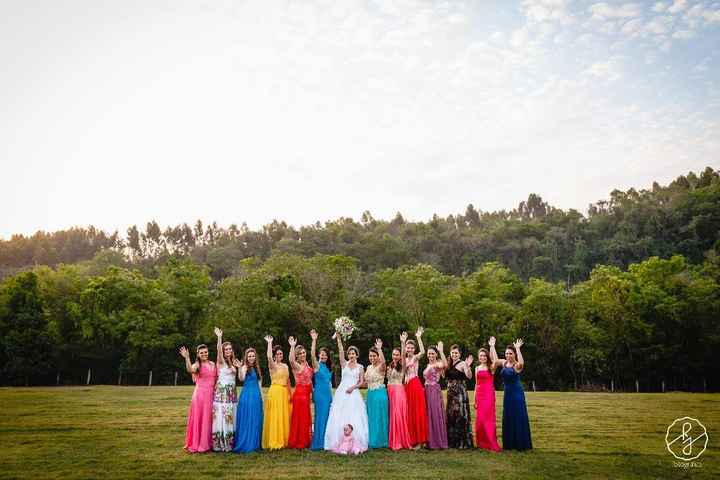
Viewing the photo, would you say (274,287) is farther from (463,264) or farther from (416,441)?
(463,264)

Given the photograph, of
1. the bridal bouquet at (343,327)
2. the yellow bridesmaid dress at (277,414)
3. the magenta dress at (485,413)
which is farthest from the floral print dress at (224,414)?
A: the magenta dress at (485,413)

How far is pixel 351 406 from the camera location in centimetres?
1084

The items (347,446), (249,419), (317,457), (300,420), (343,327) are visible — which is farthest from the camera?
(343,327)

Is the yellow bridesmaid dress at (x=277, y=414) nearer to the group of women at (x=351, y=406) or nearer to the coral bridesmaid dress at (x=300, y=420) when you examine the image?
the group of women at (x=351, y=406)

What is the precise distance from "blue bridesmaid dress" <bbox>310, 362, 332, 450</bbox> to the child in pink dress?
54cm

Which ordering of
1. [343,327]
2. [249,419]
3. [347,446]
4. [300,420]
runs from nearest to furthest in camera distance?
[347,446], [249,419], [300,420], [343,327]

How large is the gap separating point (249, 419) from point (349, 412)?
202cm

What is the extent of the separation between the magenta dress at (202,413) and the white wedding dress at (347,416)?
7.80ft

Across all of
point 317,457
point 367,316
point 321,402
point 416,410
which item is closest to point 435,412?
point 416,410

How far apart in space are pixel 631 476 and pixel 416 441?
3.96m

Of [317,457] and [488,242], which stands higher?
[488,242]

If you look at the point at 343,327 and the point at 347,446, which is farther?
the point at 343,327

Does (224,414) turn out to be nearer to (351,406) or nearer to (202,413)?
(202,413)

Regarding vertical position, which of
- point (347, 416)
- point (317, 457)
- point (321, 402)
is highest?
point (321, 402)
